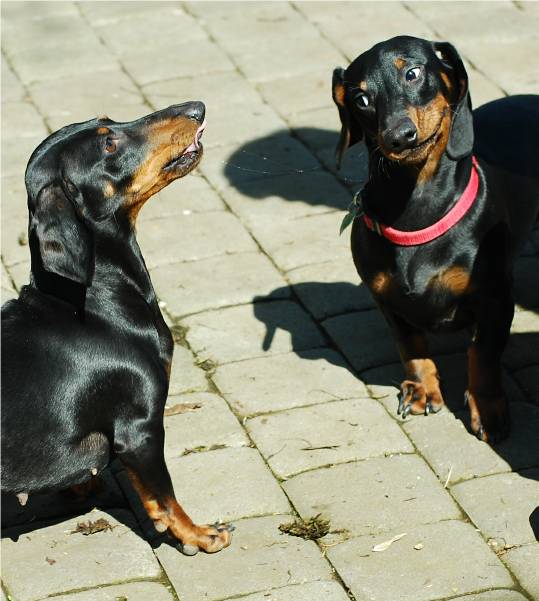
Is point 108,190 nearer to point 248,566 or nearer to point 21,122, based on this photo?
point 248,566

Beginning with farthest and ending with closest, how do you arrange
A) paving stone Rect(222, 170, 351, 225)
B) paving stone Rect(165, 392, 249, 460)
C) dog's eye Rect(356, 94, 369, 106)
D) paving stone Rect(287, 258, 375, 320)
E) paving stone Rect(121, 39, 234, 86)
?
1. paving stone Rect(121, 39, 234, 86)
2. paving stone Rect(222, 170, 351, 225)
3. paving stone Rect(287, 258, 375, 320)
4. paving stone Rect(165, 392, 249, 460)
5. dog's eye Rect(356, 94, 369, 106)

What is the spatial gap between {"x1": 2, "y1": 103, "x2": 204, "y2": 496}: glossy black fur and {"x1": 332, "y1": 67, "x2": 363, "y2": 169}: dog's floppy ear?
2.33 ft

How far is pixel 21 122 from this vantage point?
7648 millimetres

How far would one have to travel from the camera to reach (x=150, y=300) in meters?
4.55

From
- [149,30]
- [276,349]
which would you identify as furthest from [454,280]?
[149,30]

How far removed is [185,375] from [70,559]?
1.28m

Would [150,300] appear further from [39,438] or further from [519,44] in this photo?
[519,44]

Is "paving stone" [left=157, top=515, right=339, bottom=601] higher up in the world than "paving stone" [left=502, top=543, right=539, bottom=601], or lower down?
lower down

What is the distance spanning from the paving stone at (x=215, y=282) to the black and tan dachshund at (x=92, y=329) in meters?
1.48

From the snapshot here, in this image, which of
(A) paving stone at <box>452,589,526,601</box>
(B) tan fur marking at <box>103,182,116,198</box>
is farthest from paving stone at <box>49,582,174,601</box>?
(B) tan fur marking at <box>103,182,116,198</box>

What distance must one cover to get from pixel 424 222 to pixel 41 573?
6.76 ft

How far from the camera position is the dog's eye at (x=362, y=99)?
472 cm

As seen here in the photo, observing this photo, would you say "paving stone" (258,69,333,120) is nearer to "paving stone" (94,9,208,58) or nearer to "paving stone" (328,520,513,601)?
"paving stone" (94,9,208,58)

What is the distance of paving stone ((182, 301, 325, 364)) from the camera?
18.5 ft
